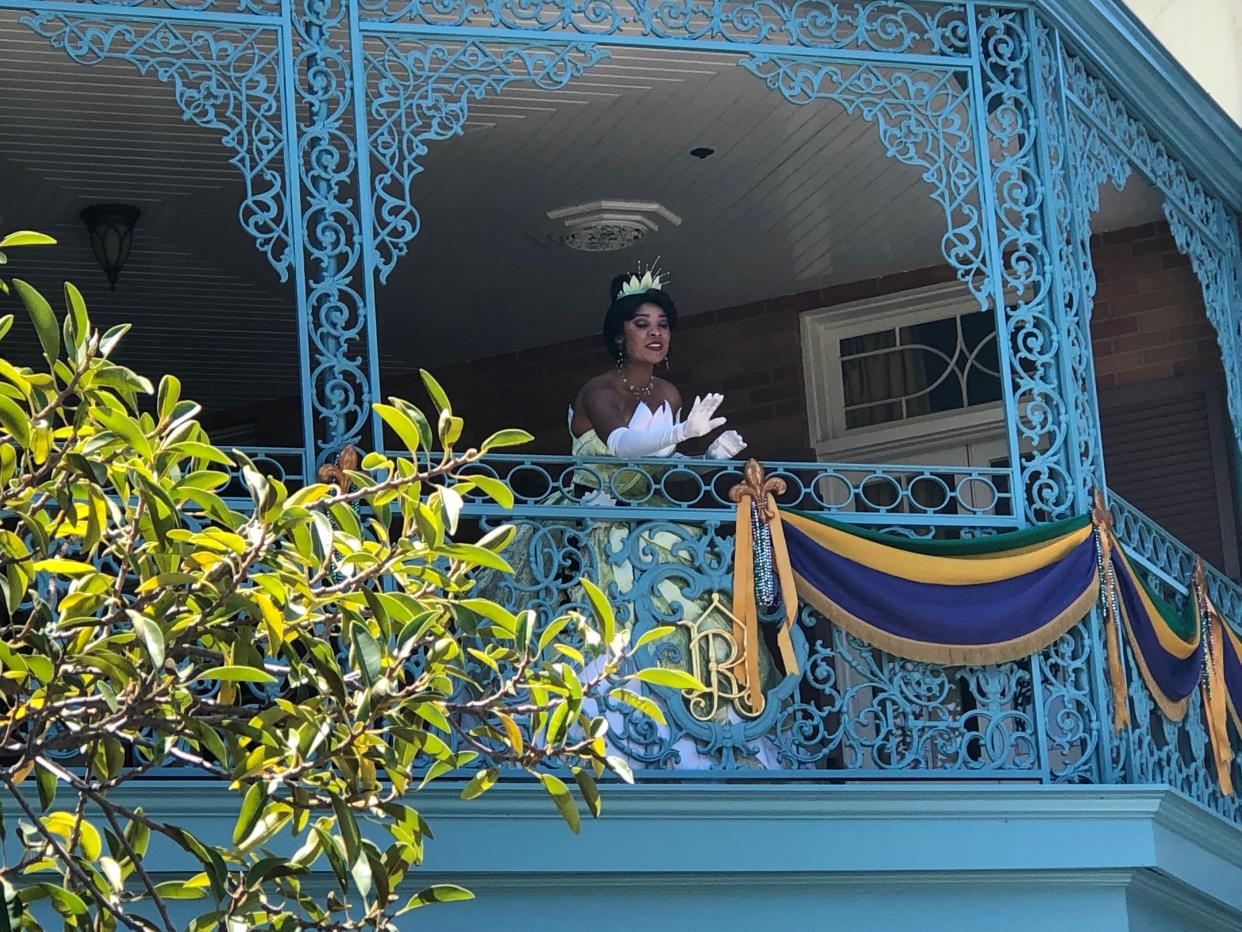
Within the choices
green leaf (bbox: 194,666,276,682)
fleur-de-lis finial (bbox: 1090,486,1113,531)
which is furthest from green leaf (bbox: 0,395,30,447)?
fleur-de-lis finial (bbox: 1090,486,1113,531)

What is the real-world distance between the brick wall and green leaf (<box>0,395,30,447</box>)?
308 inches

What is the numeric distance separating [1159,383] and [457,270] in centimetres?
351

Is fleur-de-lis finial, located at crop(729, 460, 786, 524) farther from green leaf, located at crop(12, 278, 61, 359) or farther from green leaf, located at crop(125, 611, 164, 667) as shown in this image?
green leaf, located at crop(125, 611, 164, 667)

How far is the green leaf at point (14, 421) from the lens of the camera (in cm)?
544

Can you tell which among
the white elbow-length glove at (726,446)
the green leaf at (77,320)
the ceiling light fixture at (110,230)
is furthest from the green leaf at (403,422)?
the ceiling light fixture at (110,230)

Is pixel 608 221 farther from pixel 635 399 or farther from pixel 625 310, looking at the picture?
pixel 635 399

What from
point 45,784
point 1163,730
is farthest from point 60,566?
point 1163,730

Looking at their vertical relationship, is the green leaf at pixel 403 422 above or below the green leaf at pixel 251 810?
above

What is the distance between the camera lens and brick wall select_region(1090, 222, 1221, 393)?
40.8 feet

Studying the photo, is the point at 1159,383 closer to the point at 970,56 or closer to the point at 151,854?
the point at 970,56

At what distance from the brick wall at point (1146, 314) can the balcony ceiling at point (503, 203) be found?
19 cm

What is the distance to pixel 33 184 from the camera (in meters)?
11.7

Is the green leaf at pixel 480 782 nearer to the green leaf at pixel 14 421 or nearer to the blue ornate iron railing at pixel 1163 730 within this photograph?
the green leaf at pixel 14 421

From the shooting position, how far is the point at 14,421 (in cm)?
550
